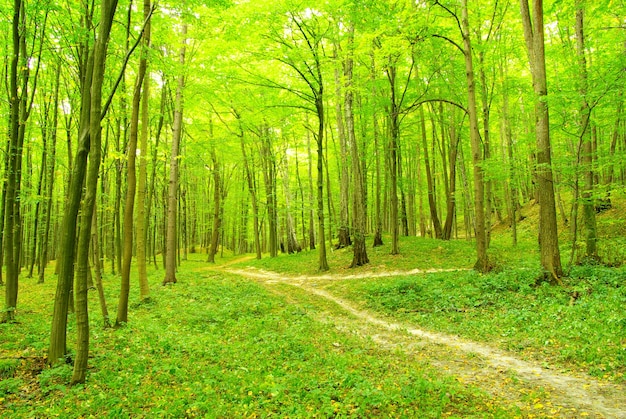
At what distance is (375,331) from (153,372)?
4742 millimetres

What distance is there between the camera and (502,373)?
532cm

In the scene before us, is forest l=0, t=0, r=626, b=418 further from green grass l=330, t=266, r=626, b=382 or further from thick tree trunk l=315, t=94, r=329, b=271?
thick tree trunk l=315, t=94, r=329, b=271

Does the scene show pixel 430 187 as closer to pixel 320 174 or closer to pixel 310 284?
pixel 320 174

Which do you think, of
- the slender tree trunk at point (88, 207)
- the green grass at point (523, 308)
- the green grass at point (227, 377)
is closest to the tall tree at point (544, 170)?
the green grass at point (523, 308)

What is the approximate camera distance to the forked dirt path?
420 cm

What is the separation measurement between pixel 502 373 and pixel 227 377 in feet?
13.6

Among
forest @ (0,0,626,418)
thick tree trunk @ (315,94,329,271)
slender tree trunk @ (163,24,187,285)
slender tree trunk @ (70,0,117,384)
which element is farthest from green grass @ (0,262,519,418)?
thick tree trunk @ (315,94,329,271)

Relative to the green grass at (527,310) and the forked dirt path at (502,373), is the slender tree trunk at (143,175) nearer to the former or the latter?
the forked dirt path at (502,373)

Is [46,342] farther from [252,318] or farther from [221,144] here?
[221,144]

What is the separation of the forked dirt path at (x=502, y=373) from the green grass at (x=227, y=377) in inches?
15.8

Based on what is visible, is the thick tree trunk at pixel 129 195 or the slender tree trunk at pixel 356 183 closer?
the thick tree trunk at pixel 129 195

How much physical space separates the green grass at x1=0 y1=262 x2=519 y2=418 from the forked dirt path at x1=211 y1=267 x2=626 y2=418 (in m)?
0.40

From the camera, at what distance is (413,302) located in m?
9.89

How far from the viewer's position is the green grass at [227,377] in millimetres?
4133
